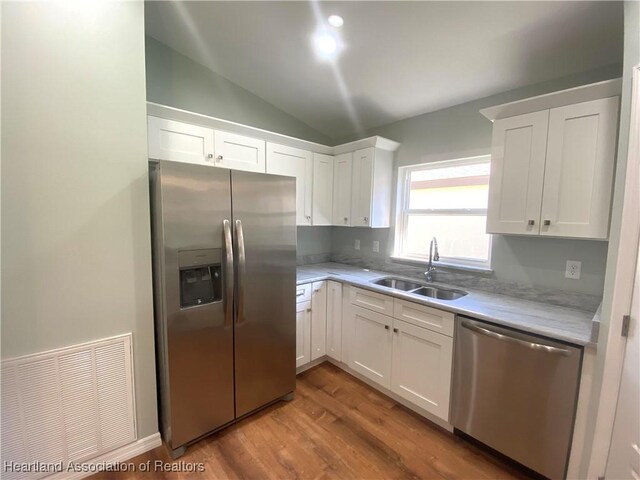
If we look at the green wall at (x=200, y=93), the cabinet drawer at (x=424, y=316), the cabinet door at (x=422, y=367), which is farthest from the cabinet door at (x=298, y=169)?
the cabinet door at (x=422, y=367)

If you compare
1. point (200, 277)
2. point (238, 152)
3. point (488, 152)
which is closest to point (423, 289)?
point (488, 152)

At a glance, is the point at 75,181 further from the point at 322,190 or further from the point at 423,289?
the point at 423,289

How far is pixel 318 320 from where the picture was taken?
265 cm

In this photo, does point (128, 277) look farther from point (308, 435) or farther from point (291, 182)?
point (308, 435)

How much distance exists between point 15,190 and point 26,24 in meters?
0.79

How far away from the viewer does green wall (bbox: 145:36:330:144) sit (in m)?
2.23

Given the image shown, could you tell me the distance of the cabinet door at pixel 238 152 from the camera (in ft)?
7.55

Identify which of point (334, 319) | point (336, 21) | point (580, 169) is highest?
point (336, 21)

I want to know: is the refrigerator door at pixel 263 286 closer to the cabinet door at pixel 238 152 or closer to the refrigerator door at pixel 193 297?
the refrigerator door at pixel 193 297

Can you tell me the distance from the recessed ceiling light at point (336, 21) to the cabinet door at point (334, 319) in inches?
80.1

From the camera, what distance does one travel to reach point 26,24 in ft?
4.16

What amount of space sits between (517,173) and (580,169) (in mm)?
306

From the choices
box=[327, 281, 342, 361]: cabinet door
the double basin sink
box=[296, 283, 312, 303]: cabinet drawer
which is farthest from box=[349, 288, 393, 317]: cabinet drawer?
box=[296, 283, 312, 303]: cabinet drawer

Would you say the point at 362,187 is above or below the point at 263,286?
above
